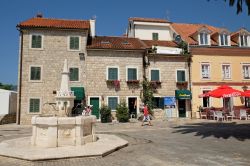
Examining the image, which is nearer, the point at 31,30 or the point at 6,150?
the point at 6,150

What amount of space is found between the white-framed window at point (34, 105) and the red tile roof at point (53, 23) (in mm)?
7023

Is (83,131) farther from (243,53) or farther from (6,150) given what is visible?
(243,53)

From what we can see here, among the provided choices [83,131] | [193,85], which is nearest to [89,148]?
[83,131]

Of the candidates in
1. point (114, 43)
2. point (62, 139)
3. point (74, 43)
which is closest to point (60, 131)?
point (62, 139)

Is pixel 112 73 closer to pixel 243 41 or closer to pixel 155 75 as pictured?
pixel 155 75

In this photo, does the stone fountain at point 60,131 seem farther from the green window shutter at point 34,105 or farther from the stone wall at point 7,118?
the stone wall at point 7,118

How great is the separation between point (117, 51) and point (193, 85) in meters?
9.07

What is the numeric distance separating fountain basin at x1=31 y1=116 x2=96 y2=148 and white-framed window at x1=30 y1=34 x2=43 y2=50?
52.5ft

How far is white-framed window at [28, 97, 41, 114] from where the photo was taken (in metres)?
24.8

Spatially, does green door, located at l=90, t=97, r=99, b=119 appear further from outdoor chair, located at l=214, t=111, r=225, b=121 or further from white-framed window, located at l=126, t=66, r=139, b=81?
outdoor chair, located at l=214, t=111, r=225, b=121

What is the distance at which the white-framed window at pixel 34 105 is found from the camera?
24.8 m

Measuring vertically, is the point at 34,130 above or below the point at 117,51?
below

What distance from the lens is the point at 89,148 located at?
399 inches

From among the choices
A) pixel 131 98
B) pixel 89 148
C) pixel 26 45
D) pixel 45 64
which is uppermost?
pixel 26 45
